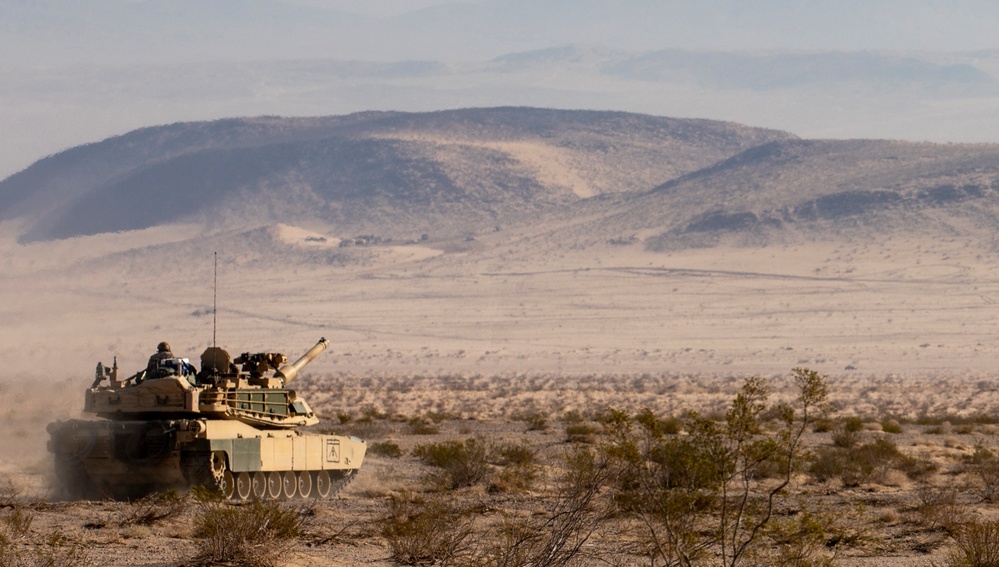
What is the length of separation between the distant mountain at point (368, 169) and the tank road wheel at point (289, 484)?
117 m

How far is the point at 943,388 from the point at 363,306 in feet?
164

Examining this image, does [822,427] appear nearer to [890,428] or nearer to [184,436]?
[890,428]

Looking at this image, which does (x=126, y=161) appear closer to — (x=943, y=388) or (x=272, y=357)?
(x=943, y=388)

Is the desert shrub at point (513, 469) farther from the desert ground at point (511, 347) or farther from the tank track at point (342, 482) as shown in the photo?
the tank track at point (342, 482)

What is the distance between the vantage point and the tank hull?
66.6 feet

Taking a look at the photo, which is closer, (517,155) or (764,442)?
(764,442)

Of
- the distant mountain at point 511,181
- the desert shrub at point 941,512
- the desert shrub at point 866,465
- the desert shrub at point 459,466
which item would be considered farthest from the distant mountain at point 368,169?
the desert shrub at point 941,512

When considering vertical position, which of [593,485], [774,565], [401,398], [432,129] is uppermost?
[432,129]

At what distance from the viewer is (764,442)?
1188cm

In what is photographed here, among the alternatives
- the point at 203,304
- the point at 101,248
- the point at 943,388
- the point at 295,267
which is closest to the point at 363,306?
the point at 203,304

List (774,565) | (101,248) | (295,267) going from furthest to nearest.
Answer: (101,248) → (295,267) → (774,565)

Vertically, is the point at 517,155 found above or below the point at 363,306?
above

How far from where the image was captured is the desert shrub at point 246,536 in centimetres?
1406

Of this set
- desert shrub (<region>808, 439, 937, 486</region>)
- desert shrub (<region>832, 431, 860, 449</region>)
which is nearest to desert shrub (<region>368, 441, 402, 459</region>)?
desert shrub (<region>808, 439, 937, 486</region>)
